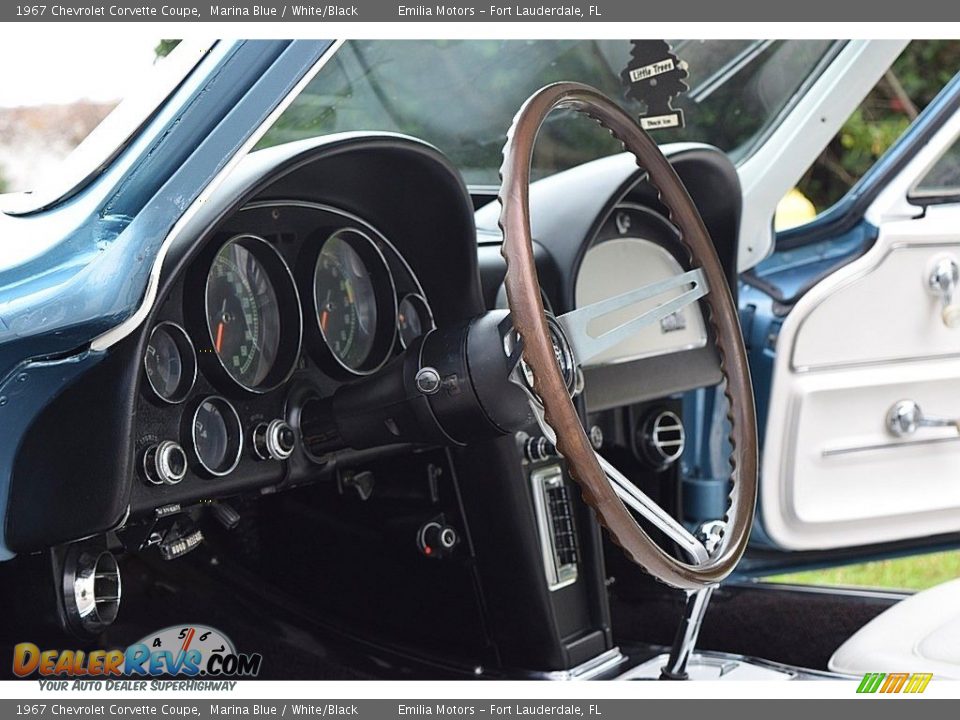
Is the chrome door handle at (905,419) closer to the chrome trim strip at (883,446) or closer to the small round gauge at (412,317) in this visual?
the chrome trim strip at (883,446)

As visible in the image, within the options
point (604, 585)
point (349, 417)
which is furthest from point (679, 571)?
point (604, 585)

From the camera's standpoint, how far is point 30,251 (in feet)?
4.60

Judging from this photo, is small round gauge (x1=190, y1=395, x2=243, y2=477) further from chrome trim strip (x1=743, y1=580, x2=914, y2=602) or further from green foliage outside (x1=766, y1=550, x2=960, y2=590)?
green foliage outside (x1=766, y1=550, x2=960, y2=590)

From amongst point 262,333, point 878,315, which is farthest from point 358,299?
point 878,315

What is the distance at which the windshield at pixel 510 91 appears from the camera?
2084mm

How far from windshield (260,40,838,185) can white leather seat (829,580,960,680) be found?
103 centimetres

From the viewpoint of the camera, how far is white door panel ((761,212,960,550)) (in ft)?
8.04

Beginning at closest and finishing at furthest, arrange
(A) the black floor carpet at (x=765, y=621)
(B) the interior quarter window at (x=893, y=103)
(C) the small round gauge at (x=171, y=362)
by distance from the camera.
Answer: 1. (C) the small round gauge at (x=171, y=362)
2. (A) the black floor carpet at (x=765, y=621)
3. (B) the interior quarter window at (x=893, y=103)

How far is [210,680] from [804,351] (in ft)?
4.55

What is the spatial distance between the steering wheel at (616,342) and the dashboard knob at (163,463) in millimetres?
506

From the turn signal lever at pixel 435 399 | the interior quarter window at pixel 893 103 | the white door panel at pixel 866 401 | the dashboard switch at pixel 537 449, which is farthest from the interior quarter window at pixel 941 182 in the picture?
the interior quarter window at pixel 893 103

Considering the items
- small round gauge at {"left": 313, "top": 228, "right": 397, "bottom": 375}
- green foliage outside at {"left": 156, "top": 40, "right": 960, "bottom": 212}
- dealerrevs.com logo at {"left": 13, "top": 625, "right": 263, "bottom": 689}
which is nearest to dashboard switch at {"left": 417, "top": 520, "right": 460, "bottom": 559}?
small round gauge at {"left": 313, "top": 228, "right": 397, "bottom": 375}

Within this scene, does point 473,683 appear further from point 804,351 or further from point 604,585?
point 804,351

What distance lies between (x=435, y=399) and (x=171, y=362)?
0.38 meters
